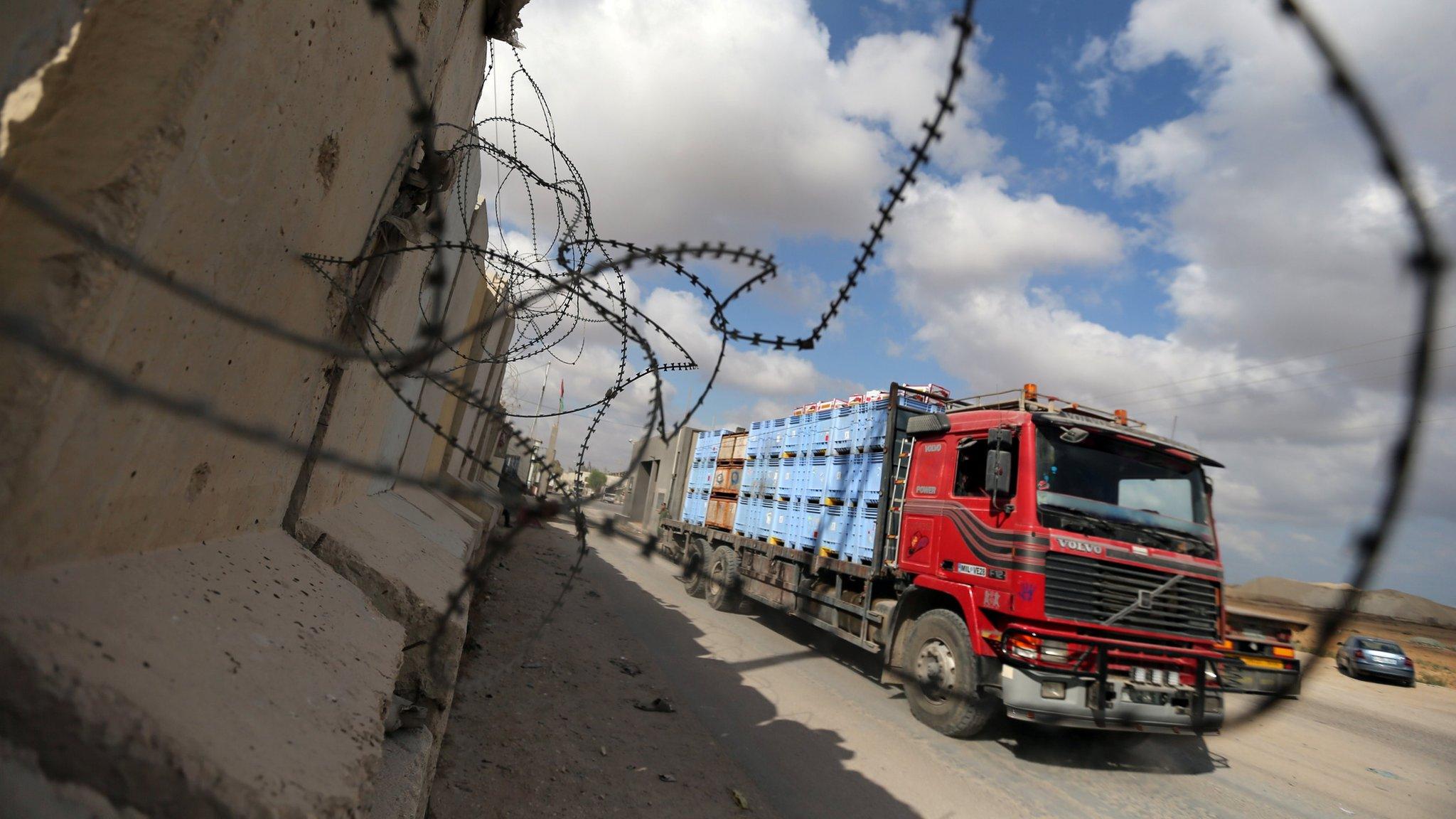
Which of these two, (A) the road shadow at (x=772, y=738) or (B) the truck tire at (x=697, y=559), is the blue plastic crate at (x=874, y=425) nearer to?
(A) the road shadow at (x=772, y=738)

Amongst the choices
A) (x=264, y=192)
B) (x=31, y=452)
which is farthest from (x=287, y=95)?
(x=31, y=452)

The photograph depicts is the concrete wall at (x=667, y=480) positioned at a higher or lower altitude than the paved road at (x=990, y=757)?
higher

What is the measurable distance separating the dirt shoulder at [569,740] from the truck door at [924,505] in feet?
9.50

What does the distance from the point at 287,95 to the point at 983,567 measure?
6.38m

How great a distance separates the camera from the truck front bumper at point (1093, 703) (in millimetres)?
5930

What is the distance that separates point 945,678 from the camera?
6.72m

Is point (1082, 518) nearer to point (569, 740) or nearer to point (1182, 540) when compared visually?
point (1182, 540)

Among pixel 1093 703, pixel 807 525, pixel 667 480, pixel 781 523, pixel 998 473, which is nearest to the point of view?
pixel 1093 703

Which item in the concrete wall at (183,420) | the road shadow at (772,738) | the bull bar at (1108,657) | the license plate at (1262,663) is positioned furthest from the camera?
the license plate at (1262,663)

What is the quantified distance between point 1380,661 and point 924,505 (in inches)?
597

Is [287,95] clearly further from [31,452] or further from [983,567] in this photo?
[983,567]

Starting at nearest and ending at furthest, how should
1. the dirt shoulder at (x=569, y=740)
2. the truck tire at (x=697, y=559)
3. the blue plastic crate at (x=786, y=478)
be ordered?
the dirt shoulder at (x=569, y=740) < the blue plastic crate at (x=786, y=478) < the truck tire at (x=697, y=559)

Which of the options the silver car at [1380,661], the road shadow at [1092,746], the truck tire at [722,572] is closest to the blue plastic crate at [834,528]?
the road shadow at [1092,746]

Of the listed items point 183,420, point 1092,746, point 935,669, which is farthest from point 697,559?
point 183,420
